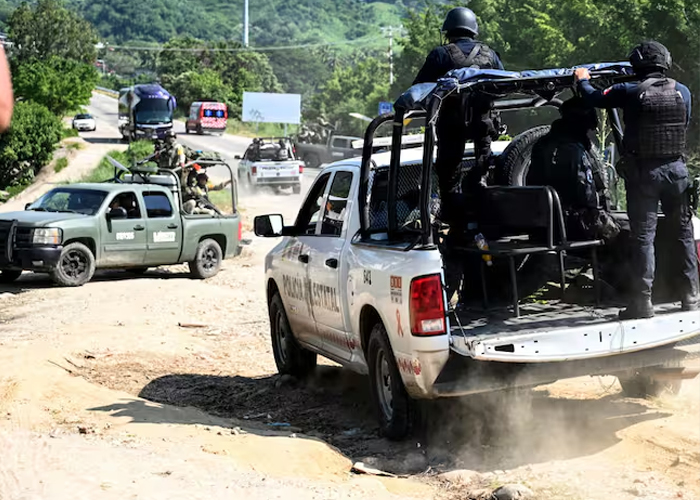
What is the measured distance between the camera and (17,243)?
55.9 feet

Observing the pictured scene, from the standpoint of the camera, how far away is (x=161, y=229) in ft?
61.3

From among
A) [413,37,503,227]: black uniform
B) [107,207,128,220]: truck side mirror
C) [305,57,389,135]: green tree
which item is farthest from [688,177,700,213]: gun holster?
[305,57,389,135]: green tree

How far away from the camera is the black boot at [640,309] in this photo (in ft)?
23.2

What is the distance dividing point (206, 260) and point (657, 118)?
13087mm

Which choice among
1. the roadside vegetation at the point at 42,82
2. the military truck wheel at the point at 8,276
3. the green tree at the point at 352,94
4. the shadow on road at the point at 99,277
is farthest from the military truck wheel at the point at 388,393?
A: the green tree at the point at 352,94

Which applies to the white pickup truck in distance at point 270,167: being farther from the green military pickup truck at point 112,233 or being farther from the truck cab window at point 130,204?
the truck cab window at point 130,204

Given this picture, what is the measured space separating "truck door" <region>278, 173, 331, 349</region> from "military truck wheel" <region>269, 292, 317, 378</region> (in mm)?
176

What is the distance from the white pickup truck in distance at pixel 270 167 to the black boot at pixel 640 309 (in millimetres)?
28770

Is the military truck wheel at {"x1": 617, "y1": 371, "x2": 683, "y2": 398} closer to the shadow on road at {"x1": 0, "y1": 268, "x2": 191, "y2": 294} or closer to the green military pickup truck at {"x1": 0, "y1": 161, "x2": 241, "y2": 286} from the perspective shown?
the green military pickup truck at {"x1": 0, "y1": 161, "x2": 241, "y2": 286}

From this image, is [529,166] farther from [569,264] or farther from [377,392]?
[377,392]

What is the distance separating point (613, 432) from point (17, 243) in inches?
468

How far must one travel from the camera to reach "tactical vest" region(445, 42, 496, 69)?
7707mm

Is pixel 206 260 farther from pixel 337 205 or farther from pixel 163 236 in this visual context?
pixel 337 205

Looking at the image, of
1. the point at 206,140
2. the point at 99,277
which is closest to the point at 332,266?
the point at 99,277
